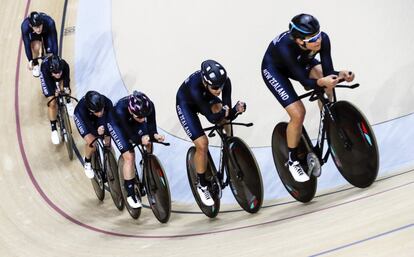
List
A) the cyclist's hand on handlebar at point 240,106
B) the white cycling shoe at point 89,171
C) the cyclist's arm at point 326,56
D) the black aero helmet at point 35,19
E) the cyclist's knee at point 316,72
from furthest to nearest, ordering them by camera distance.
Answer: the black aero helmet at point 35,19 → the white cycling shoe at point 89,171 → the cyclist's hand on handlebar at point 240,106 → the cyclist's knee at point 316,72 → the cyclist's arm at point 326,56

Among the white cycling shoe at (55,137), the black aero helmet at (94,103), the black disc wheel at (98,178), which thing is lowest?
the black disc wheel at (98,178)

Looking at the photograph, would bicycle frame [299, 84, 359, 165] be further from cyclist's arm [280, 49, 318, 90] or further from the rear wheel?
the rear wheel

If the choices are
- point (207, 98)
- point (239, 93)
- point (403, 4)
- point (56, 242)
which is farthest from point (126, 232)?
point (403, 4)

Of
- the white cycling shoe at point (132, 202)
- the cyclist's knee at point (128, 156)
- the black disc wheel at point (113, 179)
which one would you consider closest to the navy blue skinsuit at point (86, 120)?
the black disc wheel at point (113, 179)

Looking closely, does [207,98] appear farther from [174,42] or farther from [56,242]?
[174,42]

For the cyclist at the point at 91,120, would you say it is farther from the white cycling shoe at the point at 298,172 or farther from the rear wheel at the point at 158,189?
the white cycling shoe at the point at 298,172

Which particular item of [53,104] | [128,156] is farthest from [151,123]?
[53,104]

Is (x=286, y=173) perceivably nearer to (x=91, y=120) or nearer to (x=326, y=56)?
(x=326, y=56)

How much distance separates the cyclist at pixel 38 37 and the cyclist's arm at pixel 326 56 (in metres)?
3.76

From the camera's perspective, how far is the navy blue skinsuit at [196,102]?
4.51m

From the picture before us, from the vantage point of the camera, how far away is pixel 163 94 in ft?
22.3

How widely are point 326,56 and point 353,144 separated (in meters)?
0.64

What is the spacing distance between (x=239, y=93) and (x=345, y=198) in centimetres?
240

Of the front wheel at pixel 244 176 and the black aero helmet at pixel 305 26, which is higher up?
the black aero helmet at pixel 305 26
